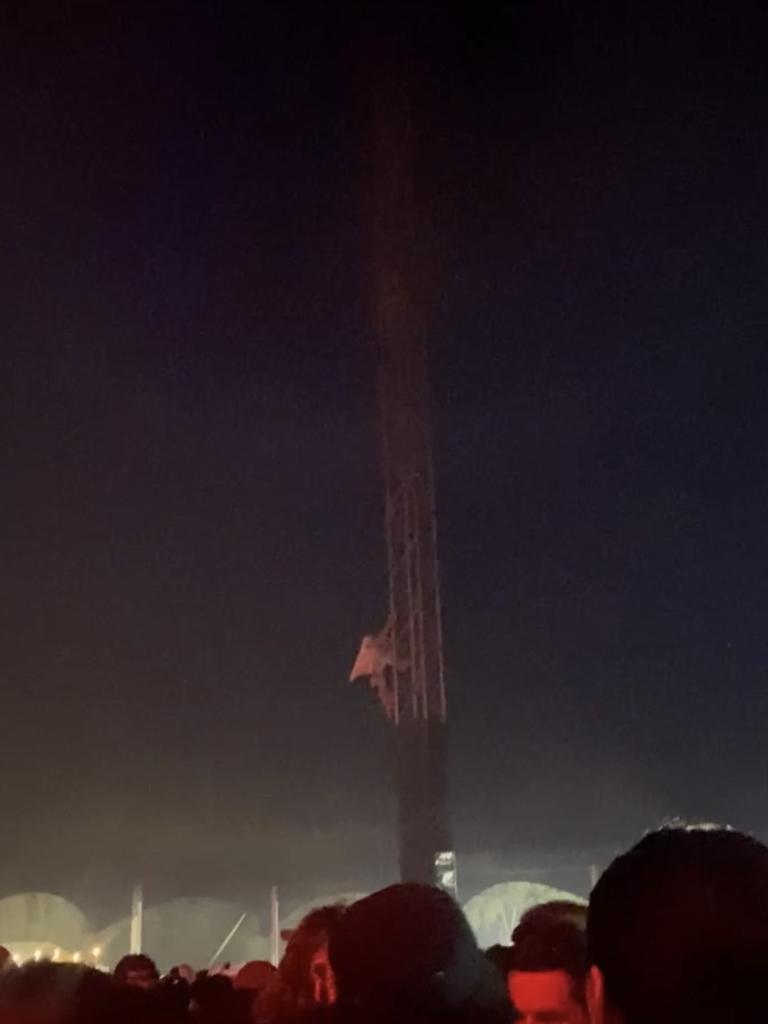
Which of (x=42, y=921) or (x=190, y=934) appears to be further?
(x=42, y=921)

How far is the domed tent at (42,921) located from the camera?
13812 millimetres

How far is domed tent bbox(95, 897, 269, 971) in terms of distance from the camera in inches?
521

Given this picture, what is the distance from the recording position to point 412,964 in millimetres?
2295

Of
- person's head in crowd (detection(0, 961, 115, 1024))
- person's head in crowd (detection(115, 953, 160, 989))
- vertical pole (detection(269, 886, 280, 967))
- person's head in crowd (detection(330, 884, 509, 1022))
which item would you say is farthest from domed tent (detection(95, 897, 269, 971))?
person's head in crowd (detection(330, 884, 509, 1022))

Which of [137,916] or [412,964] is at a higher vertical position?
[137,916]

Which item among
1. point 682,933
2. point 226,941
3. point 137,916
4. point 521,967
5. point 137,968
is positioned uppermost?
Answer: point 137,916

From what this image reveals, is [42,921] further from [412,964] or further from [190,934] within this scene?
[412,964]

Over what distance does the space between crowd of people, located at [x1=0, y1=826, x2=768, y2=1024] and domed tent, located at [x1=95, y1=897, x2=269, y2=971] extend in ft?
29.4

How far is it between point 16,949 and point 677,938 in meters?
13.9

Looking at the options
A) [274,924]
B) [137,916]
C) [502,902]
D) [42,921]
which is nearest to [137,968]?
[502,902]

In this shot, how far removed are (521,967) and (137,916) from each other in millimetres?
11470

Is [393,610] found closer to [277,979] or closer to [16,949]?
[16,949]

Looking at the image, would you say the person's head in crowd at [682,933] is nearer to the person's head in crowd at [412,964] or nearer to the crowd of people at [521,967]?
the crowd of people at [521,967]

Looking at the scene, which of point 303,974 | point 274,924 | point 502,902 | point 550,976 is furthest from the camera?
point 274,924
